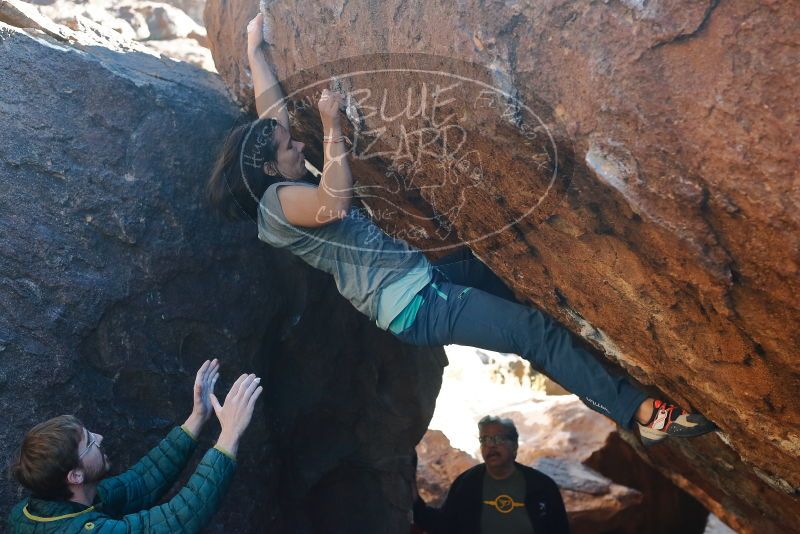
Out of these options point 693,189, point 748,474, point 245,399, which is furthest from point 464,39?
point 748,474

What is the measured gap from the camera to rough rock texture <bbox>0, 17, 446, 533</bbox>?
9.59 ft

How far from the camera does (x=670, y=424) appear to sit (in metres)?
2.61

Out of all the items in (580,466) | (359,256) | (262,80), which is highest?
(262,80)

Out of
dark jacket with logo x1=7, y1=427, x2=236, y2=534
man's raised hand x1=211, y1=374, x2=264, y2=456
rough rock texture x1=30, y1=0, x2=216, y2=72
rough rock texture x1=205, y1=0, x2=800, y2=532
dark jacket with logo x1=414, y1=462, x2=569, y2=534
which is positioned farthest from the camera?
rough rock texture x1=30, y1=0, x2=216, y2=72

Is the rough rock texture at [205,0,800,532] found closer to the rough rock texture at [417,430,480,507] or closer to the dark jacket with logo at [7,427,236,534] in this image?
the dark jacket with logo at [7,427,236,534]

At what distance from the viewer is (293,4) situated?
307 cm

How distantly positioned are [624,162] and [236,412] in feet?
4.61

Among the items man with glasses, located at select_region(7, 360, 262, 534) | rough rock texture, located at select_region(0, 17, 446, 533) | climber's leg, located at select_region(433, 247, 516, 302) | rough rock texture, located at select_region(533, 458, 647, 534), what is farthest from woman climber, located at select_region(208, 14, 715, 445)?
rough rock texture, located at select_region(533, 458, 647, 534)

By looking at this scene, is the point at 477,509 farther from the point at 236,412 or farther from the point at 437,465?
the point at 437,465

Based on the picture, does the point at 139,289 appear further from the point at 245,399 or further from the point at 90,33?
the point at 90,33

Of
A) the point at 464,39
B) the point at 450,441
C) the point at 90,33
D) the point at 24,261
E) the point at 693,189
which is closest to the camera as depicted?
the point at 693,189

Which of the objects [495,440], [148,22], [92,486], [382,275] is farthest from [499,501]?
[148,22]

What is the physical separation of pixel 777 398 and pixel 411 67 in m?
1.58

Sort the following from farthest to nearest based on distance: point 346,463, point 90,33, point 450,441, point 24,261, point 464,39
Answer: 1. point 450,441
2. point 346,463
3. point 90,33
4. point 24,261
5. point 464,39
